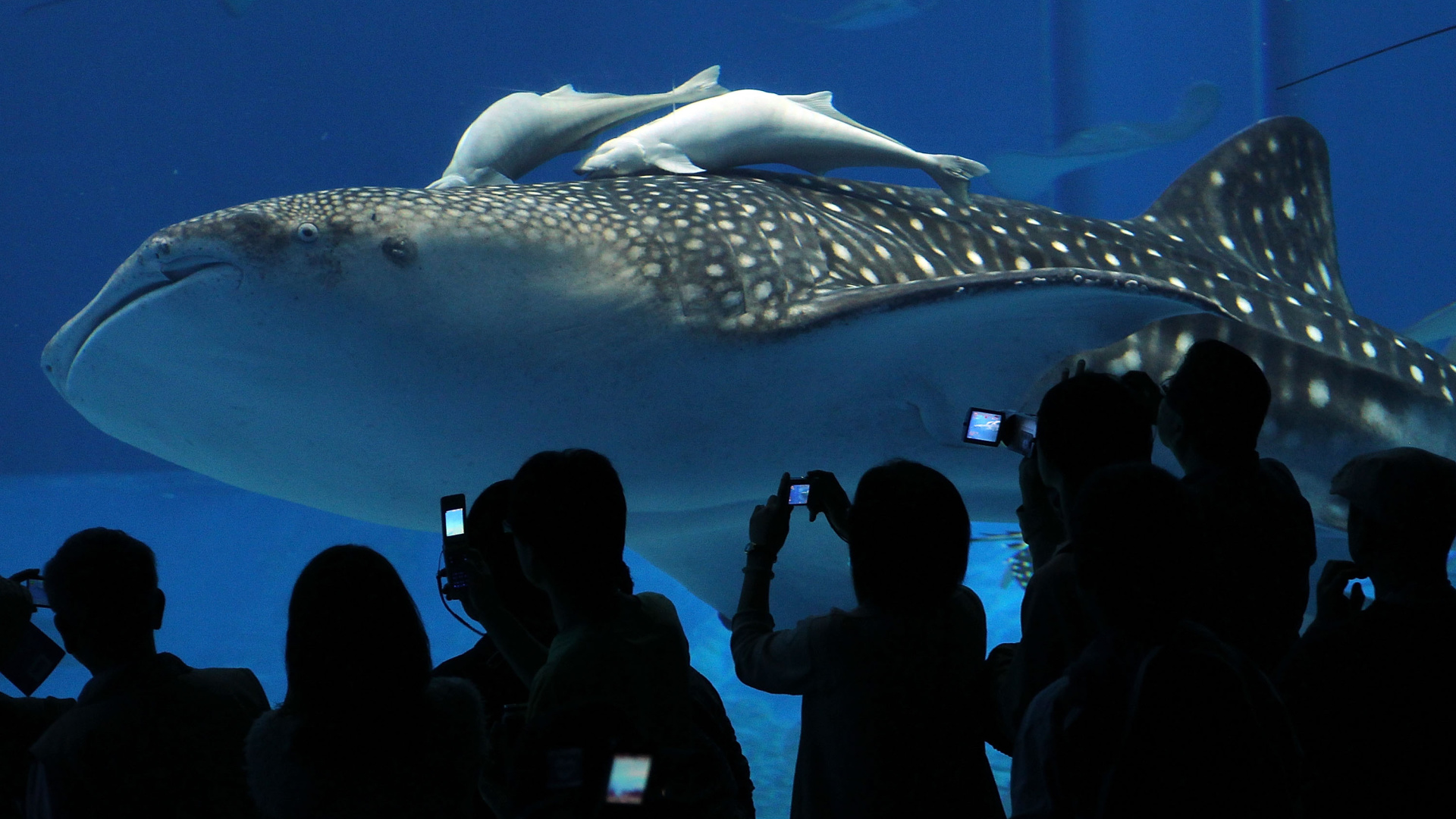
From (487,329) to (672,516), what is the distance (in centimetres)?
130

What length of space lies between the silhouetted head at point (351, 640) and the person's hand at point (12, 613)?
68 centimetres

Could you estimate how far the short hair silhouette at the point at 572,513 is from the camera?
1326 mm

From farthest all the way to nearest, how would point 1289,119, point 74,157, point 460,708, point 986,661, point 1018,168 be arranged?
point 74,157, point 1018,168, point 1289,119, point 986,661, point 460,708

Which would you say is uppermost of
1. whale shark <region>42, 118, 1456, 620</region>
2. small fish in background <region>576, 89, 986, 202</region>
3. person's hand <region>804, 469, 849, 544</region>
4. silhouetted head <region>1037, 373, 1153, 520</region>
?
small fish in background <region>576, 89, 986, 202</region>

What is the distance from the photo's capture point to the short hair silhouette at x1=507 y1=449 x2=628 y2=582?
1.33 m

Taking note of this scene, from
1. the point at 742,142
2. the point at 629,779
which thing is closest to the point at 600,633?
the point at 629,779

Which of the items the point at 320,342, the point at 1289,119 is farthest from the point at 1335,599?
the point at 1289,119

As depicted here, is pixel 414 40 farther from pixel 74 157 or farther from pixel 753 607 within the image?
pixel 753 607

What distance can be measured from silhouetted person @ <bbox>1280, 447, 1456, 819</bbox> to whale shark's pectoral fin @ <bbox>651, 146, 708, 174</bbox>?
2.35 metres

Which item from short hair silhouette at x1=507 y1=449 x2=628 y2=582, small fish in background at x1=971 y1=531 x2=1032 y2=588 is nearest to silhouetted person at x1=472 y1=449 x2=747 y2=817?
short hair silhouette at x1=507 y1=449 x2=628 y2=582

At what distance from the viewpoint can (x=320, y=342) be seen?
7.73ft

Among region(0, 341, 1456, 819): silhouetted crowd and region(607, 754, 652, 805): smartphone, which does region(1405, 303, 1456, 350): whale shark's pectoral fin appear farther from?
region(607, 754, 652, 805): smartphone

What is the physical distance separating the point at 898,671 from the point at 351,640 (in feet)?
2.51

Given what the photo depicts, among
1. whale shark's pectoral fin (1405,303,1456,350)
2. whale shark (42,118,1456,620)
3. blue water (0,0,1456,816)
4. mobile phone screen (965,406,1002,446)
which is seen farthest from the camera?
blue water (0,0,1456,816)
